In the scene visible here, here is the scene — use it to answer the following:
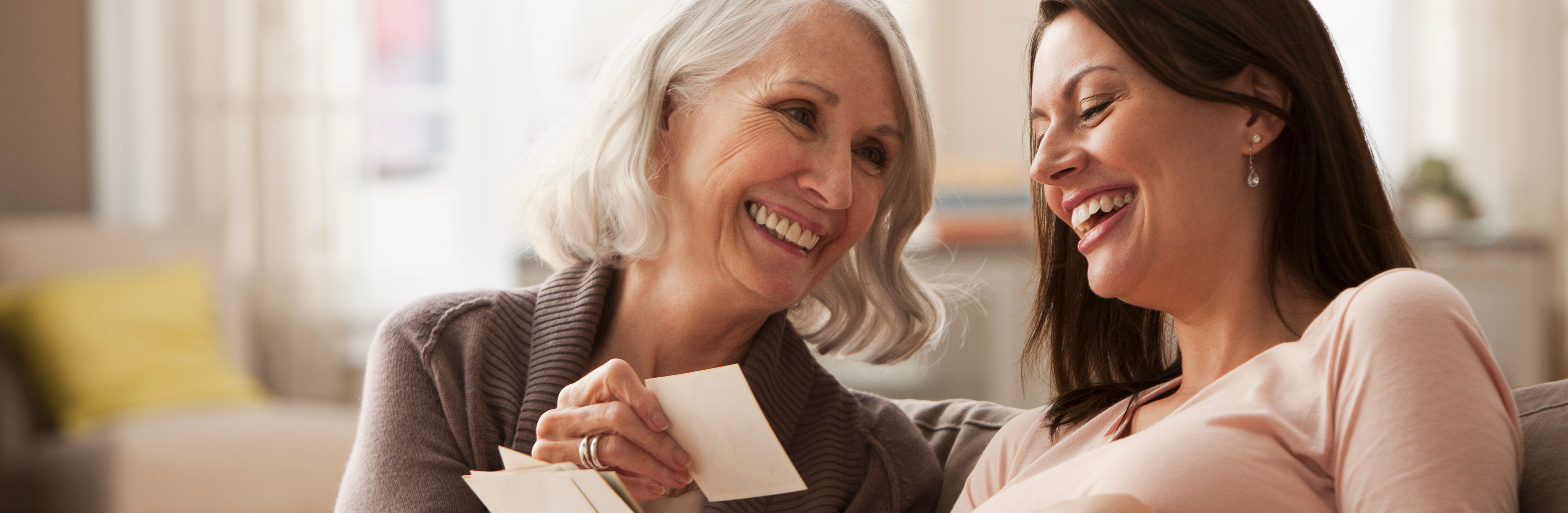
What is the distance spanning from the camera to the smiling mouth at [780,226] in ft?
4.23

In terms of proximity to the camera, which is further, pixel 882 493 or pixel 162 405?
pixel 162 405

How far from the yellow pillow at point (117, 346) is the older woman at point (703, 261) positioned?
2.26 metres

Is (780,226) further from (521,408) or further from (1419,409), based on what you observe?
(1419,409)

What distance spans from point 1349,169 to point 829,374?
652 millimetres

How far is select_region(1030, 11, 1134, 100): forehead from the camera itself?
112cm

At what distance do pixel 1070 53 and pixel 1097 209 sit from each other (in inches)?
6.2

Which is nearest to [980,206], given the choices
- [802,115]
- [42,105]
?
[802,115]

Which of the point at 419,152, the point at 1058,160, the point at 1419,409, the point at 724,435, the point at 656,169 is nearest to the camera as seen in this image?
the point at 1419,409

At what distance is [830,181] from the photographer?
4.16ft

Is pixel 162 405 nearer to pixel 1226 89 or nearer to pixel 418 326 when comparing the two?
pixel 418 326

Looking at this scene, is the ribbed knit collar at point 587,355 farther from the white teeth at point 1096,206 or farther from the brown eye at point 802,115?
the white teeth at point 1096,206

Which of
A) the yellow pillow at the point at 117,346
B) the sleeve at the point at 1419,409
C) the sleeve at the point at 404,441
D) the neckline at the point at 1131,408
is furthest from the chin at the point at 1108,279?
the yellow pillow at the point at 117,346

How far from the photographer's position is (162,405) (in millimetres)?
3141

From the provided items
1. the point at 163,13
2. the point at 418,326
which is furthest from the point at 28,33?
the point at 418,326
